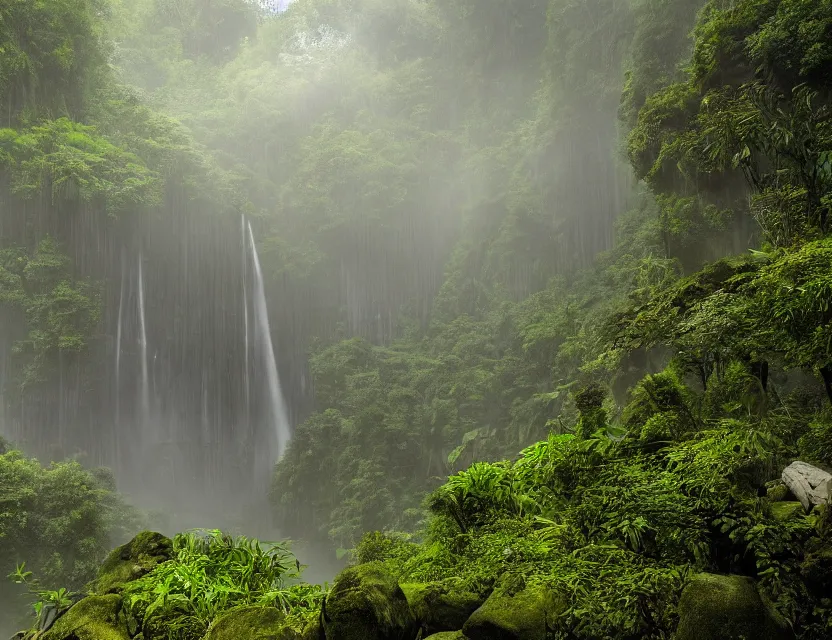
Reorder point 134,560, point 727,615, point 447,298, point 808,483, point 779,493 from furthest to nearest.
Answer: point 447,298 < point 134,560 < point 779,493 < point 808,483 < point 727,615

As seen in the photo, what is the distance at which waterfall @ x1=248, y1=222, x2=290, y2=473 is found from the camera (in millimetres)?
24656

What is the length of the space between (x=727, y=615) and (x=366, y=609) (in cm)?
123

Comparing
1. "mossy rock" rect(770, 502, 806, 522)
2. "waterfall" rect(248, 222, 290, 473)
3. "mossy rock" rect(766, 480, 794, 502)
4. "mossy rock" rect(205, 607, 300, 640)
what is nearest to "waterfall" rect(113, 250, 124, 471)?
"waterfall" rect(248, 222, 290, 473)

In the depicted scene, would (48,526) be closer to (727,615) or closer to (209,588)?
(209,588)

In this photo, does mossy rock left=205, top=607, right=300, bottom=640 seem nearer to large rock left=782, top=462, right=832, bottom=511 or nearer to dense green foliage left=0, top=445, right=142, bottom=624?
large rock left=782, top=462, right=832, bottom=511

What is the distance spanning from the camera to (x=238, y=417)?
2466cm

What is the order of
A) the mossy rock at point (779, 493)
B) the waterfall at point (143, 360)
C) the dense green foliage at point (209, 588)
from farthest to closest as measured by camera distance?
the waterfall at point (143, 360)
the mossy rock at point (779, 493)
the dense green foliage at point (209, 588)

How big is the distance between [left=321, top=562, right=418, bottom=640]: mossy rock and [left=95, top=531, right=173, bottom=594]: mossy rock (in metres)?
1.35

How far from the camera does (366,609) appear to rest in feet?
6.70

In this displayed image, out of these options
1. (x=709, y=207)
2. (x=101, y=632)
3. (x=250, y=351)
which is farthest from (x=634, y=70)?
(x=250, y=351)

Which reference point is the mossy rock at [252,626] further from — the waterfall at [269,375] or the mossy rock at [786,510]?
the waterfall at [269,375]

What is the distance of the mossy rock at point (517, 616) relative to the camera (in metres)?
1.97

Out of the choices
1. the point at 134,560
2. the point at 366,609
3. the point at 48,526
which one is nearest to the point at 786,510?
the point at 366,609

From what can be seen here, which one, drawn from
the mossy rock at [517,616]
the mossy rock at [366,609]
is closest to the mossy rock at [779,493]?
the mossy rock at [517,616]
